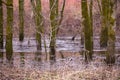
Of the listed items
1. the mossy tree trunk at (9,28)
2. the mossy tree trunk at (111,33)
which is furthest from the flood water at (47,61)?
the mossy tree trunk at (9,28)

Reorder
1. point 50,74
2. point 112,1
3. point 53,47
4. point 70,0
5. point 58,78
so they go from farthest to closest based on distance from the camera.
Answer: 1. point 70,0
2. point 53,47
3. point 112,1
4. point 50,74
5. point 58,78

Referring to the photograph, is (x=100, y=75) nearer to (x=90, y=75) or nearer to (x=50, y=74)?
(x=90, y=75)

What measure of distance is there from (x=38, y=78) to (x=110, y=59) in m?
5.13

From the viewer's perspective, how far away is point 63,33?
130 feet

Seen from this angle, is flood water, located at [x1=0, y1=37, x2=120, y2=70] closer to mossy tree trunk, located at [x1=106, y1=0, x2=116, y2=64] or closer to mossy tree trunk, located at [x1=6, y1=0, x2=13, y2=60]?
mossy tree trunk, located at [x1=106, y1=0, x2=116, y2=64]

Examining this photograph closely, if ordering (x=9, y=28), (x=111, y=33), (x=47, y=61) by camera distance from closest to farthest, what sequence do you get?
(x=111, y=33) < (x=9, y=28) < (x=47, y=61)

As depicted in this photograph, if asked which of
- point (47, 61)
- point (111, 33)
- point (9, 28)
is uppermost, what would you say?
point (9, 28)

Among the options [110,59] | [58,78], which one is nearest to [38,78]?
[58,78]

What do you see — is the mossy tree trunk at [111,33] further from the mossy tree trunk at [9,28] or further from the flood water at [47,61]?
the mossy tree trunk at [9,28]

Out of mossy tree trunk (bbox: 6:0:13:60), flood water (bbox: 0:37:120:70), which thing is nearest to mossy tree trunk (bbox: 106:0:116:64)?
flood water (bbox: 0:37:120:70)

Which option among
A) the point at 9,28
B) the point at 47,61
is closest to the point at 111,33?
the point at 47,61

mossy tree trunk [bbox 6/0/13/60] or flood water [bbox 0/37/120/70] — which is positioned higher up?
mossy tree trunk [bbox 6/0/13/60]

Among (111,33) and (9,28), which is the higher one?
(9,28)

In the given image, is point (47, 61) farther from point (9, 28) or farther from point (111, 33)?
point (111, 33)
